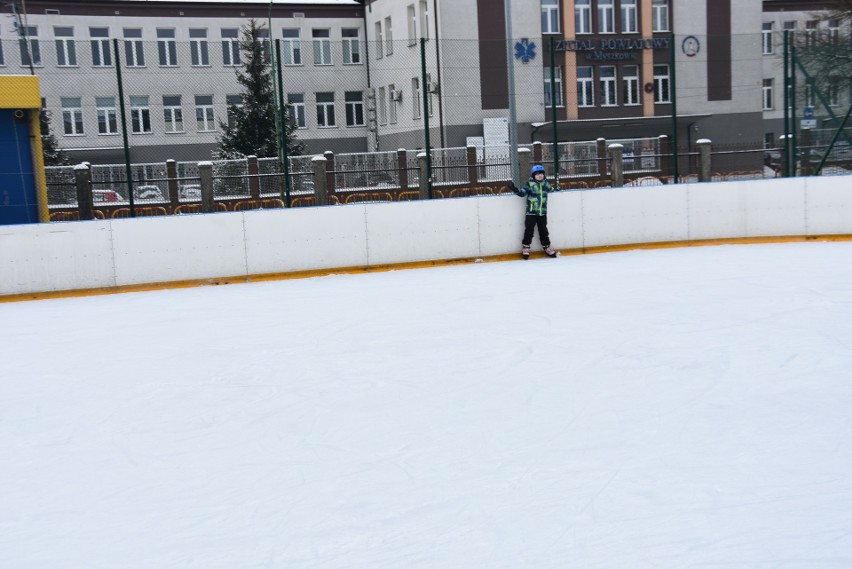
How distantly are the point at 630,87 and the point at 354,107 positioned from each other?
15021mm

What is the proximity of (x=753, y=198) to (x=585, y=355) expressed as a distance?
7.66 meters

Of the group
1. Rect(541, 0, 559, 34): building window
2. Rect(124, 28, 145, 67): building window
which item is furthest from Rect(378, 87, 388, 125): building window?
Rect(541, 0, 559, 34): building window

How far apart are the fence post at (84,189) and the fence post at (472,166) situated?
22.3ft

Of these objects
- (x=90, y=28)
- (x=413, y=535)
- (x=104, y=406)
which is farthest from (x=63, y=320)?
(x=90, y=28)

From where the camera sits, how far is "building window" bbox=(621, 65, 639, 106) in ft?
106

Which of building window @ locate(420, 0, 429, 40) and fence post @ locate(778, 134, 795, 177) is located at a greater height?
building window @ locate(420, 0, 429, 40)

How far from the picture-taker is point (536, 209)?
1212cm

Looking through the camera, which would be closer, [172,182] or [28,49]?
[28,49]

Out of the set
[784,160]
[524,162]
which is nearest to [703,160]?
[784,160]

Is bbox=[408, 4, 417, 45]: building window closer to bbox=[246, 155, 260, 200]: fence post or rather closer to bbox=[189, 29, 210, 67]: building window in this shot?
bbox=[246, 155, 260, 200]: fence post

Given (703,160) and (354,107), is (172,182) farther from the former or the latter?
(703,160)

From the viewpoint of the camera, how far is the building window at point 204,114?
16.0m

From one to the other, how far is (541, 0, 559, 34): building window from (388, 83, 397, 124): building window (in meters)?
17.0

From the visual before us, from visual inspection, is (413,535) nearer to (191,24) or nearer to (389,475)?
(389,475)
